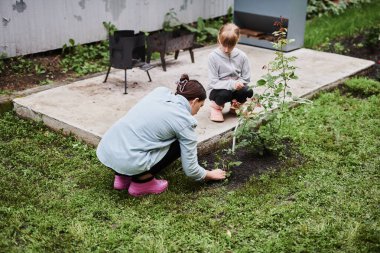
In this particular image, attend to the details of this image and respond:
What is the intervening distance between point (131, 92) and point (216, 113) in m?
1.34

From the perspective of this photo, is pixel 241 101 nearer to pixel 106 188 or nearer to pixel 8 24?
pixel 106 188

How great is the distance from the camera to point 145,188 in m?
4.30

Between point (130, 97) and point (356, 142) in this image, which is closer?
point (356, 142)

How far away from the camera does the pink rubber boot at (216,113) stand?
5594 millimetres

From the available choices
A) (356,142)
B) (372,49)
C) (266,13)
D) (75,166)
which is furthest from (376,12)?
(75,166)

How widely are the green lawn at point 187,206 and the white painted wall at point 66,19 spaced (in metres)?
2.29

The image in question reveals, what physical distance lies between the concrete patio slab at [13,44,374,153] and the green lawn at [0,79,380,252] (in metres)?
0.29

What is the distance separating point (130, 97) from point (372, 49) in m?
5.10

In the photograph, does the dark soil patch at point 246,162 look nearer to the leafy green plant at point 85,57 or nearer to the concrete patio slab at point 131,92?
the concrete patio slab at point 131,92

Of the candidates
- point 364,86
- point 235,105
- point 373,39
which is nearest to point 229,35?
point 235,105

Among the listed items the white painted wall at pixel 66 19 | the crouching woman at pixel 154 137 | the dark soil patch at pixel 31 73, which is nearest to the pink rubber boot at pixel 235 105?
the crouching woman at pixel 154 137

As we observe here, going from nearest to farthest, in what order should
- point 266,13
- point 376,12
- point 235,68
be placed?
point 235,68 → point 266,13 → point 376,12

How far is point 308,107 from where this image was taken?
6.33 meters

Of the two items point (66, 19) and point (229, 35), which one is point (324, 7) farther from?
point (229, 35)
